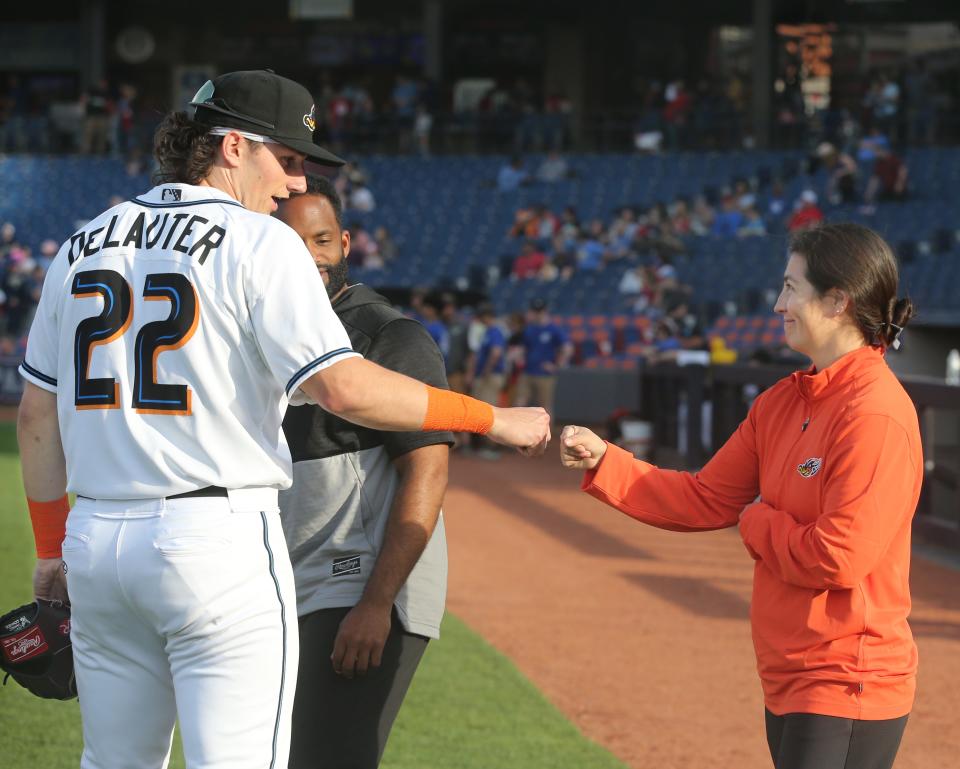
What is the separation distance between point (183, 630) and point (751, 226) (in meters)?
21.1

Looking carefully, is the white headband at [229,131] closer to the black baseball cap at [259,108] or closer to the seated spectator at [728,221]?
the black baseball cap at [259,108]

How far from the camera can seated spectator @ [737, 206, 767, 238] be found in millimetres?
22359

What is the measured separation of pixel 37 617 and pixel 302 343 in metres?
0.98

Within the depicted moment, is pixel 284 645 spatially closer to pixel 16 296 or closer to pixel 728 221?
pixel 728 221

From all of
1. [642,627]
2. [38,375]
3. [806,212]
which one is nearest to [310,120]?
[38,375]

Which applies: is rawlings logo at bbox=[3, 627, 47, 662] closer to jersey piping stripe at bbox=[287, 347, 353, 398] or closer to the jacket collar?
jersey piping stripe at bbox=[287, 347, 353, 398]

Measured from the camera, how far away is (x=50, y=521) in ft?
9.04

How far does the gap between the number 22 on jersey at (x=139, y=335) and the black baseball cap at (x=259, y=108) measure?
408 millimetres

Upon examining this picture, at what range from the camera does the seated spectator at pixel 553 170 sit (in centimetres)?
2756

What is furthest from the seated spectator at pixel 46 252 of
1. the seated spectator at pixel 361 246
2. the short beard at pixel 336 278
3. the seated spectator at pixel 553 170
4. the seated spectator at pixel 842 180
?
the short beard at pixel 336 278

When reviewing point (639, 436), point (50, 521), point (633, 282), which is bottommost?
point (639, 436)

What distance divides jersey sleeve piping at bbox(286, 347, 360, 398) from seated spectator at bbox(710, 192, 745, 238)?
20903mm

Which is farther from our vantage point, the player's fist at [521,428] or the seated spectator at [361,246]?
the seated spectator at [361,246]

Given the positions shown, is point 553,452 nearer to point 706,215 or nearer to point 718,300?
point 718,300
